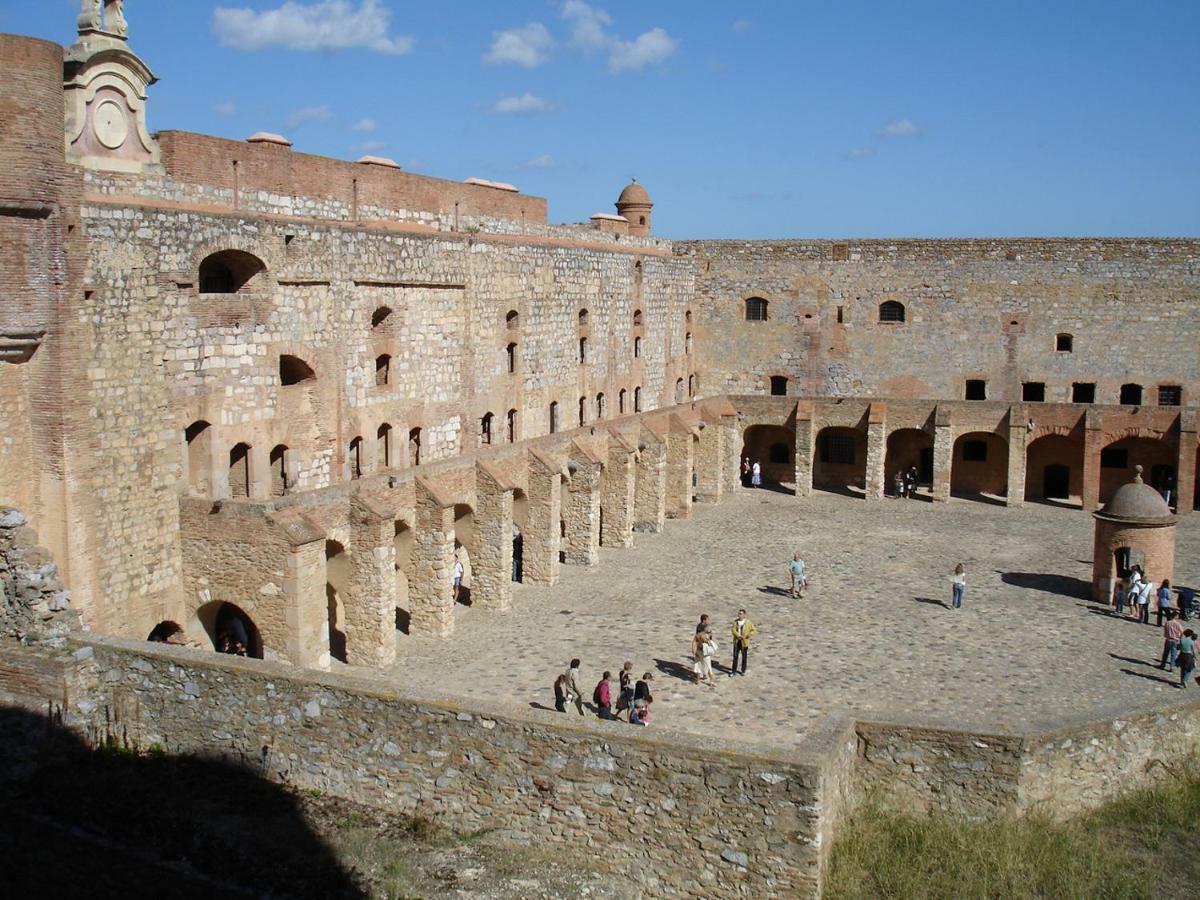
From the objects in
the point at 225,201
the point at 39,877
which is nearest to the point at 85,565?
the point at 39,877

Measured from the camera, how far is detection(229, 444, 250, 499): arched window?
18.9m

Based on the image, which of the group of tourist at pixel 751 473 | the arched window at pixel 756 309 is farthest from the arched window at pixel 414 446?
the arched window at pixel 756 309

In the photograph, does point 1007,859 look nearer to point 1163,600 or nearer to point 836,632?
point 836,632

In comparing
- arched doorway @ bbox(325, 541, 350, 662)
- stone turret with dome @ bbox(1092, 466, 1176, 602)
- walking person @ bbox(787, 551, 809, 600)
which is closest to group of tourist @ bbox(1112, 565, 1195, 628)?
stone turret with dome @ bbox(1092, 466, 1176, 602)

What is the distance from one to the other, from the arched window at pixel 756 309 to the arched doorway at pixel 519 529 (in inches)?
560

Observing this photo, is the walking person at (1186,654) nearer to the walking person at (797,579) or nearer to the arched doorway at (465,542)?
the walking person at (797,579)

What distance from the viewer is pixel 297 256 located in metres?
19.8

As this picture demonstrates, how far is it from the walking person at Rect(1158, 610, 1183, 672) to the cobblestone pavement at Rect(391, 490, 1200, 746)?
0.27 metres

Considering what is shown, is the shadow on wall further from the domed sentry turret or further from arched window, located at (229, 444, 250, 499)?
the domed sentry turret

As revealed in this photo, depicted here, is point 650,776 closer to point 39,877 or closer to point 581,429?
point 39,877

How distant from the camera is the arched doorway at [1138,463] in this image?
105 feet

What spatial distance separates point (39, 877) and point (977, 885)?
8.10 metres

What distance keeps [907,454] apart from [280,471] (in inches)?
812

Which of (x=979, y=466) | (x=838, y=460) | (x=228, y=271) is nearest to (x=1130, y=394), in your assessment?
(x=979, y=466)
